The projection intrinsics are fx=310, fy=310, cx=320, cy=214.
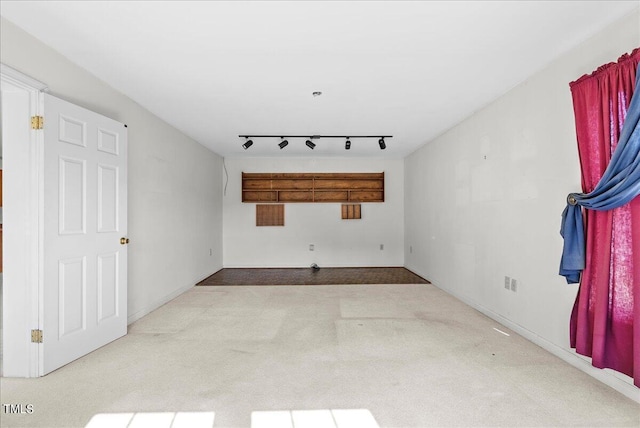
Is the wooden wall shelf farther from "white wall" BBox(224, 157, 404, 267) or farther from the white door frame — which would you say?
the white door frame

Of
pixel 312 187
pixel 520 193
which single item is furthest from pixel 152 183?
pixel 520 193

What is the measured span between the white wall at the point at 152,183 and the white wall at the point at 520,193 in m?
3.65

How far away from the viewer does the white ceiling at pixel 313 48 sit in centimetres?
203

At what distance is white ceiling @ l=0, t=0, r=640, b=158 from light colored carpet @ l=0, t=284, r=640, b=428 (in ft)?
8.36

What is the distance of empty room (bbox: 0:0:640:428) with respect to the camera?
2000 mm

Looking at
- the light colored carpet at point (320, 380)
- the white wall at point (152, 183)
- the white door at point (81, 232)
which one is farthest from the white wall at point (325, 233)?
the white door at point (81, 232)

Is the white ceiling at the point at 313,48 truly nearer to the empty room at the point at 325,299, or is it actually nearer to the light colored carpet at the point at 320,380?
the empty room at the point at 325,299

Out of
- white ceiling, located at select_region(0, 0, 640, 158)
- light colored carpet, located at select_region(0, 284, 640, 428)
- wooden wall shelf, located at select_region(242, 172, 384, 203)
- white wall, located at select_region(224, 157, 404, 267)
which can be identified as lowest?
light colored carpet, located at select_region(0, 284, 640, 428)

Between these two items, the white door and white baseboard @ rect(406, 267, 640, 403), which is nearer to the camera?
white baseboard @ rect(406, 267, 640, 403)

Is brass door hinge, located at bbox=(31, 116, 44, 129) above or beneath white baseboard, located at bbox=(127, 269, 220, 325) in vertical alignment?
above

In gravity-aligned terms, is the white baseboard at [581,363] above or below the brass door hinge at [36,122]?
below

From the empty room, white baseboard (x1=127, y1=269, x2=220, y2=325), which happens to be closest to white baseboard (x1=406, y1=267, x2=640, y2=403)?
the empty room

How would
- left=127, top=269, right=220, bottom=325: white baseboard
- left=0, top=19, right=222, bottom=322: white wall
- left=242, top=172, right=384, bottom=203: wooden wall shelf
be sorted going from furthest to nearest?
1. left=242, top=172, right=384, bottom=203: wooden wall shelf
2. left=127, top=269, right=220, bottom=325: white baseboard
3. left=0, top=19, right=222, bottom=322: white wall

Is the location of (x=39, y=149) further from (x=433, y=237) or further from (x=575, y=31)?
(x=433, y=237)
